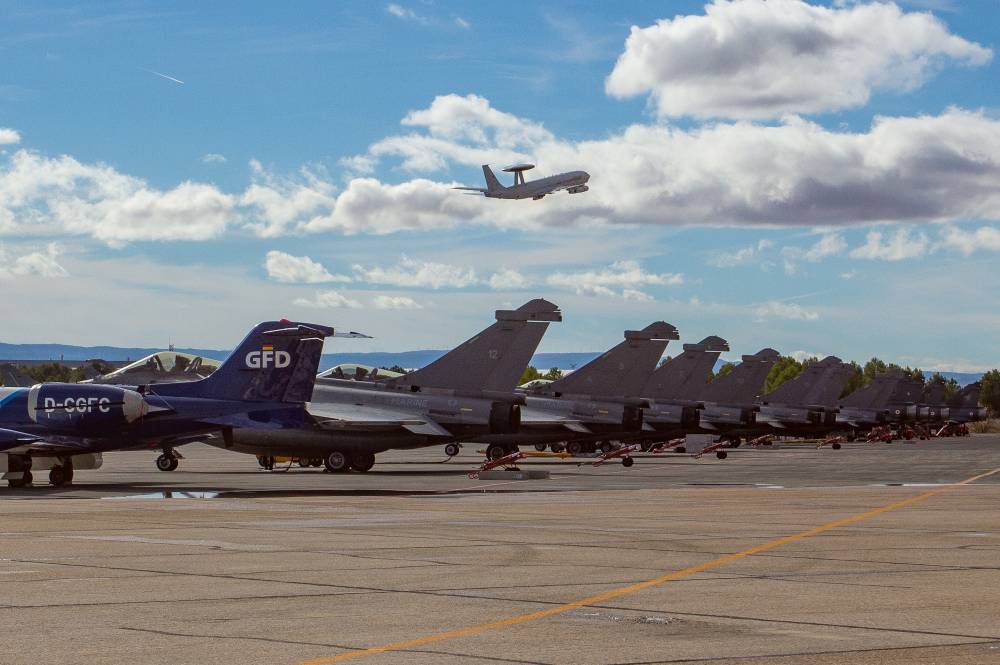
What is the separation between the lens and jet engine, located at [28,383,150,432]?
32.2 meters

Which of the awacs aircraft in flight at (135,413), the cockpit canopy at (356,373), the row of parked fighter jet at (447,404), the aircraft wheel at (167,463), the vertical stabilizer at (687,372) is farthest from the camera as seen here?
the vertical stabilizer at (687,372)

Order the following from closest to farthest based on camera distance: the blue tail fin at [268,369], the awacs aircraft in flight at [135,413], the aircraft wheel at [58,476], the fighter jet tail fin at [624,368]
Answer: the awacs aircraft in flight at [135,413] < the aircraft wheel at [58,476] < the blue tail fin at [268,369] < the fighter jet tail fin at [624,368]

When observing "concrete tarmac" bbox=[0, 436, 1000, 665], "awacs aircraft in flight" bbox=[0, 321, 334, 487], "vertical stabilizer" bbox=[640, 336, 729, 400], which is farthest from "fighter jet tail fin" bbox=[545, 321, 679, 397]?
"concrete tarmac" bbox=[0, 436, 1000, 665]

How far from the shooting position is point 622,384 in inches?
2156

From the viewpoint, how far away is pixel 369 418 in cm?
4156

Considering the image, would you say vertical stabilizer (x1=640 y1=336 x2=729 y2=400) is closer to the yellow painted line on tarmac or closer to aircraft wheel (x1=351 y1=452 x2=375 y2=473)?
aircraft wheel (x1=351 y1=452 x2=375 y2=473)

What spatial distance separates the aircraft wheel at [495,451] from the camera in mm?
52375

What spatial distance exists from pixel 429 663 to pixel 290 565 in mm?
5847

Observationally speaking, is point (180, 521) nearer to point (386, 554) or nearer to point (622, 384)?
point (386, 554)

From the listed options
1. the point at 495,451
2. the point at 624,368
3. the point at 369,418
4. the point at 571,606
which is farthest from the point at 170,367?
the point at 571,606

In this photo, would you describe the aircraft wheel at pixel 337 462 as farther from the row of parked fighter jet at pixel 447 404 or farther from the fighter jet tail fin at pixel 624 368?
the fighter jet tail fin at pixel 624 368

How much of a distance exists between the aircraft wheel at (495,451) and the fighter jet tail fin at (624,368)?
10.4ft

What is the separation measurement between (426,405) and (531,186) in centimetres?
3634

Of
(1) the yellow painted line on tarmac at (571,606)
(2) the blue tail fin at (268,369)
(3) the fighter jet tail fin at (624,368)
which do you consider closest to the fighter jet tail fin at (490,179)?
(3) the fighter jet tail fin at (624,368)
